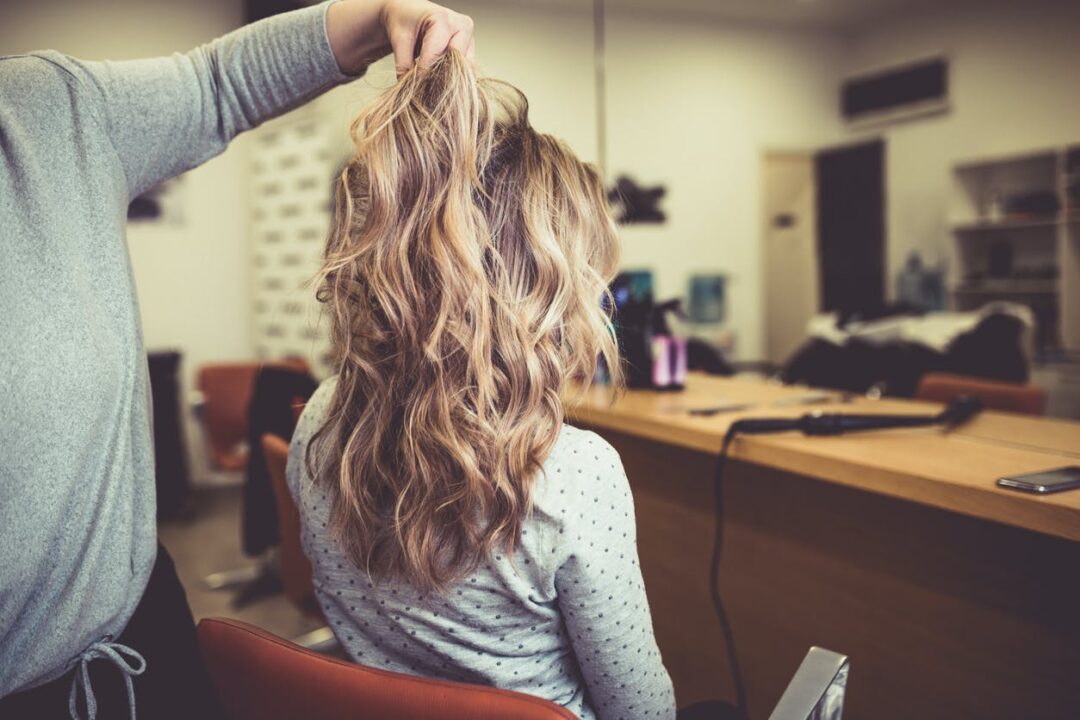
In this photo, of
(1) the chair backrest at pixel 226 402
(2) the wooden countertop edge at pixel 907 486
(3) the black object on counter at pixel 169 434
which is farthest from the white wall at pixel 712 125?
(3) the black object on counter at pixel 169 434

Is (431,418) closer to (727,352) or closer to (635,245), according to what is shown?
(727,352)

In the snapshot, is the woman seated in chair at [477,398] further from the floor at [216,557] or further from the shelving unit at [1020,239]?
the floor at [216,557]

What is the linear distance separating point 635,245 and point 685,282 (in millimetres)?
330

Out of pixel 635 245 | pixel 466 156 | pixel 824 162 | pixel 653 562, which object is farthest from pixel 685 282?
pixel 466 156

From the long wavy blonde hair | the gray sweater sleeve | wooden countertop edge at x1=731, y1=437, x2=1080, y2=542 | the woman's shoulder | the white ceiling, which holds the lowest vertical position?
wooden countertop edge at x1=731, y1=437, x2=1080, y2=542

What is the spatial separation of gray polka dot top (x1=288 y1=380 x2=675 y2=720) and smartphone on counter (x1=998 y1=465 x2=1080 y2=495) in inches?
21.3

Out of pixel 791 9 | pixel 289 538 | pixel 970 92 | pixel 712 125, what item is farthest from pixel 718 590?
pixel 712 125

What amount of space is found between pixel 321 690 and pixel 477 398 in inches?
11.3

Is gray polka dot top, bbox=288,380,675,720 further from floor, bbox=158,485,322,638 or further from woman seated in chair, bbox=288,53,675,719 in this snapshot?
floor, bbox=158,485,322,638

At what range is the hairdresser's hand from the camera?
0.78 metres

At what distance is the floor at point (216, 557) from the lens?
283cm

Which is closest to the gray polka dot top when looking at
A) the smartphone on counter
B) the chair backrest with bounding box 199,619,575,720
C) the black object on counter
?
the chair backrest with bounding box 199,619,575,720

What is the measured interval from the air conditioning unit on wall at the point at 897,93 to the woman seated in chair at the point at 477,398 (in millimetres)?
1278

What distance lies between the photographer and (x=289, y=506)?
1.68 meters
